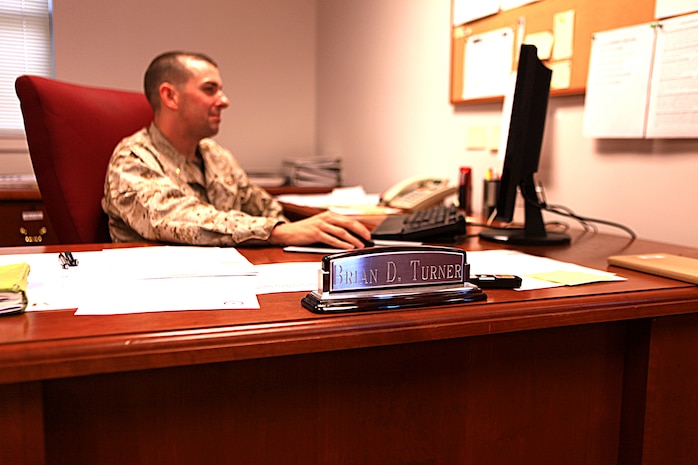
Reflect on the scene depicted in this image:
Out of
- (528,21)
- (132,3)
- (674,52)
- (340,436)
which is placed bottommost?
(340,436)

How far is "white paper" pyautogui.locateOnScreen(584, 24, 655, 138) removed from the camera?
152 centimetres

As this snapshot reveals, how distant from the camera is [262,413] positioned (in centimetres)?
82

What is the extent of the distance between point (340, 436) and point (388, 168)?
2019 mm

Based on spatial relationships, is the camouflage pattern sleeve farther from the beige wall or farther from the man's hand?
the beige wall

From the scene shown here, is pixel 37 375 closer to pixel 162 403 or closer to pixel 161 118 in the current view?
pixel 162 403

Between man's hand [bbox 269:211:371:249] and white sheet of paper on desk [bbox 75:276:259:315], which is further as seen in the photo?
man's hand [bbox 269:211:371:249]

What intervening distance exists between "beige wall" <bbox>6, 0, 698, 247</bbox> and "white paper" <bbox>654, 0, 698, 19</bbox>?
0.30 m

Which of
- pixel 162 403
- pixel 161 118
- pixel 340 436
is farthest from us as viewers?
pixel 161 118

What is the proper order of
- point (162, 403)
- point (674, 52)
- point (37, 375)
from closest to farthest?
point (37, 375) → point (162, 403) → point (674, 52)

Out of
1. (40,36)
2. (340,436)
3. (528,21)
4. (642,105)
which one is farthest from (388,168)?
(340,436)

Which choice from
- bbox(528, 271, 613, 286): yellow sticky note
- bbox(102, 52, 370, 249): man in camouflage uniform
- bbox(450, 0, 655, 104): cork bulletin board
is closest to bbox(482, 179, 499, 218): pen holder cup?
bbox(450, 0, 655, 104): cork bulletin board

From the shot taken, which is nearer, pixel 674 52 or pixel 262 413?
pixel 262 413

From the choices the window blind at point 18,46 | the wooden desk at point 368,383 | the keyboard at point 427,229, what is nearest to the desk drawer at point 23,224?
the window blind at point 18,46

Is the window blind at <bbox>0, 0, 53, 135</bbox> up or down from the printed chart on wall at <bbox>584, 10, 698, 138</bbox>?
up
